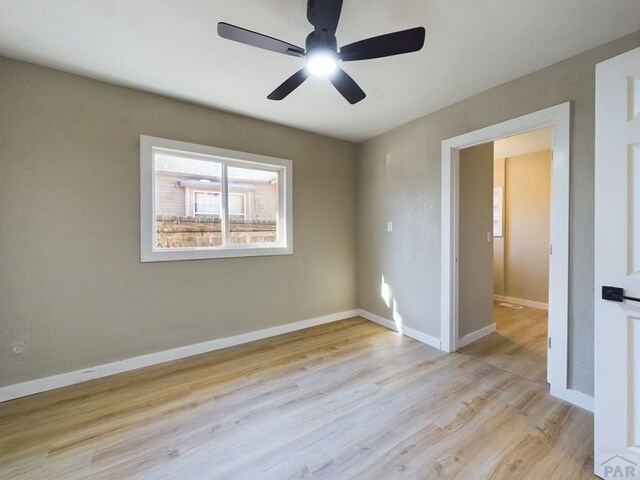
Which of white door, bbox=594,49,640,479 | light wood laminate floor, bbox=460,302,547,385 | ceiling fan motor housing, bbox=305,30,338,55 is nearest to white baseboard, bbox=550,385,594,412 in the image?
light wood laminate floor, bbox=460,302,547,385

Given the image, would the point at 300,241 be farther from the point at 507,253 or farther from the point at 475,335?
the point at 507,253

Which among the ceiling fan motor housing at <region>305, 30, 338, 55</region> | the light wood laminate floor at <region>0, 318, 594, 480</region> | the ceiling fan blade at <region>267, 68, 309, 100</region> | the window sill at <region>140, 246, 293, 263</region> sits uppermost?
the ceiling fan motor housing at <region>305, 30, 338, 55</region>

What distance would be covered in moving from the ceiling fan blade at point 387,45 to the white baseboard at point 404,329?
2.69 m

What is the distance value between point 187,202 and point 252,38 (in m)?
1.87

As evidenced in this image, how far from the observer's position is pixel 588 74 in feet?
6.15

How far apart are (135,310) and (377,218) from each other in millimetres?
2934

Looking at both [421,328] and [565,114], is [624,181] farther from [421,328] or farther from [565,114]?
[421,328]

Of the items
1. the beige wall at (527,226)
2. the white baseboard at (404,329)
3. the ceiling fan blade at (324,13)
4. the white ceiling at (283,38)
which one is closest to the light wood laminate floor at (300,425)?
the white baseboard at (404,329)

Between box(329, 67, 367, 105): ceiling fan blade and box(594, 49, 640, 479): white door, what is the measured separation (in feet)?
4.24

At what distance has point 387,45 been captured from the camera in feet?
4.66

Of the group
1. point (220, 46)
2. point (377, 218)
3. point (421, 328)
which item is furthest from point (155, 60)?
point (421, 328)

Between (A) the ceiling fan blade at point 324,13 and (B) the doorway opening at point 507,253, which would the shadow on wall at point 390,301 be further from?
(A) the ceiling fan blade at point 324,13

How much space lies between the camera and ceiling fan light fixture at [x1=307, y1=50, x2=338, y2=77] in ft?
4.85

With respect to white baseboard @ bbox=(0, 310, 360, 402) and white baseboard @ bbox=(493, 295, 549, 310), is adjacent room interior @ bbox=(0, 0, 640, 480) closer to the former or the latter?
white baseboard @ bbox=(0, 310, 360, 402)
